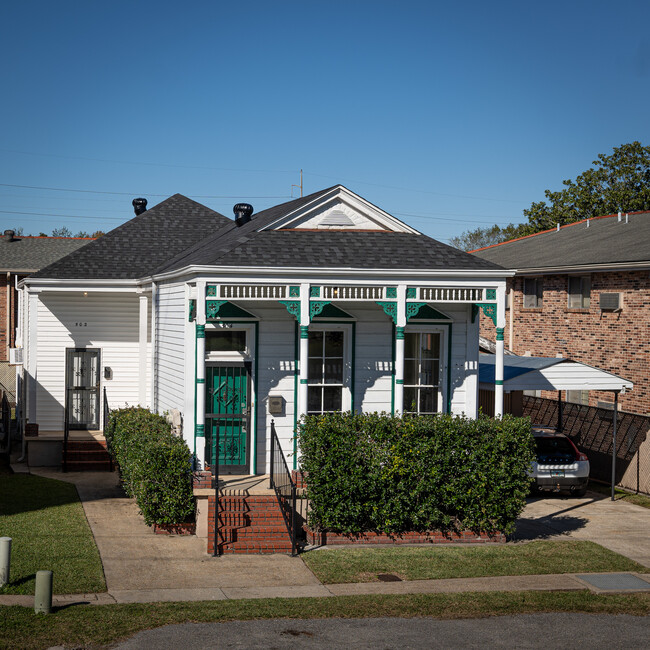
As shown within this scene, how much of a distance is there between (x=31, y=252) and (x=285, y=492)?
24.6 metres

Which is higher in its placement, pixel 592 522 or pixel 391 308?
pixel 391 308

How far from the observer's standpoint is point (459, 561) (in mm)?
12461

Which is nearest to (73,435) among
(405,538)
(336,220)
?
(336,220)

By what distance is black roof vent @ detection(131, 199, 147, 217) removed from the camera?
24.0m

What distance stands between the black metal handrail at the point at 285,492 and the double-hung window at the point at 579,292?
44.5 feet

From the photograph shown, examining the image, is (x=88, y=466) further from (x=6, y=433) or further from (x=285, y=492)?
(x=285, y=492)

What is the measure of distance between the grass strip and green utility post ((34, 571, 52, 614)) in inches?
3.4

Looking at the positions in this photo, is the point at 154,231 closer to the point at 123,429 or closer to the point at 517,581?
the point at 123,429

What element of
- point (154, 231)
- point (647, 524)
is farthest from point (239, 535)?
point (154, 231)

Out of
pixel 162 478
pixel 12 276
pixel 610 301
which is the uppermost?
pixel 12 276

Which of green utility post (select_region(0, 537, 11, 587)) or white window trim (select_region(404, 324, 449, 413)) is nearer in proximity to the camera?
green utility post (select_region(0, 537, 11, 587))

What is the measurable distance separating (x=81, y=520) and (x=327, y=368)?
4.98 meters

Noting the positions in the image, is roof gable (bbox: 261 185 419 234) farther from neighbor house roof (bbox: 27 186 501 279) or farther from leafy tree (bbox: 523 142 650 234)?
leafy tree (bbox: 523 142 650 234)

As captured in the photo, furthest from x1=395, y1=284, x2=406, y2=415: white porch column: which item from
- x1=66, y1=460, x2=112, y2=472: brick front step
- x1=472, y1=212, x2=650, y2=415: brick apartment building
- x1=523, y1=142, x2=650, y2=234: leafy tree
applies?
x1=523, y1=142, x2=650, y2=234: leafy tree
